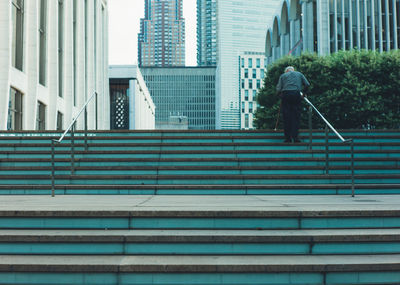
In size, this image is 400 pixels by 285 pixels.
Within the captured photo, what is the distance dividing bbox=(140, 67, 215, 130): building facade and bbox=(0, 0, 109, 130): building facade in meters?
103

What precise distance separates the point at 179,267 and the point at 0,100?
14.6 meters

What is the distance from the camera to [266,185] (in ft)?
26.2

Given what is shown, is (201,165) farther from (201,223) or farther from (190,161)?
(201,223)

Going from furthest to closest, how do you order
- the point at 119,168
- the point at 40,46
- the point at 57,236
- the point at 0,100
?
the point at 40,46 < the point at 0,100 < the point at 119,168 < the point at 57,236

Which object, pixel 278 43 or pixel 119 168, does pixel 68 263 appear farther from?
pixel 278 43

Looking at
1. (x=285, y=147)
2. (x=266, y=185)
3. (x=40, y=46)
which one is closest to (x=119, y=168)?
(x=266, y=185)

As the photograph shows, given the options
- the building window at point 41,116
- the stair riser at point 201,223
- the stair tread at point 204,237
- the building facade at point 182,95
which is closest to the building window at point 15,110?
the building window at point 41,116

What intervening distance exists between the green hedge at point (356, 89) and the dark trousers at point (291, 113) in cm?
1406

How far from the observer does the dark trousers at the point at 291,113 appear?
10.4 meters

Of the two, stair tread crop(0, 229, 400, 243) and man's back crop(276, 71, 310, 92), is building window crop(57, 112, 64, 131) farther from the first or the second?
stair tread crop(0, 229, 400, 243)

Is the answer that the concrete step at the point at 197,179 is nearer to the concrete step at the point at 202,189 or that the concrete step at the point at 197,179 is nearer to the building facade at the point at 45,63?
the concrete step at the point at 202,189

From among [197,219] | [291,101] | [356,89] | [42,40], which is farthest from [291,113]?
[42,40]

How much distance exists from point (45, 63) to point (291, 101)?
658 inches

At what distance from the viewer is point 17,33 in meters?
19.5
